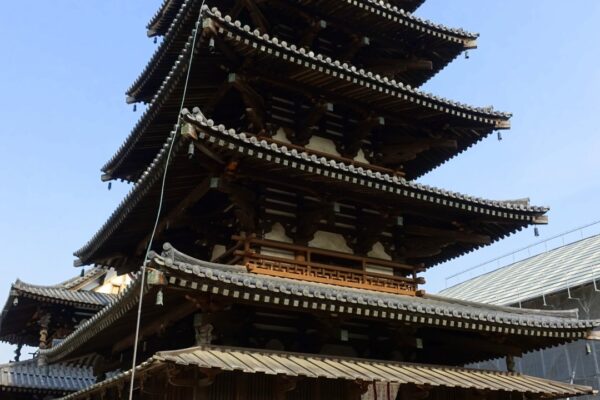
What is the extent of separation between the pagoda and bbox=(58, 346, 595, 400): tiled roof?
5 centimetres

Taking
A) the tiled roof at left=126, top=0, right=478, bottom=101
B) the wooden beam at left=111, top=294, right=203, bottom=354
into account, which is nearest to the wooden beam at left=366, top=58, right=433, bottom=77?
the tiled roof at left=126, top=0, right=478, bottom=101

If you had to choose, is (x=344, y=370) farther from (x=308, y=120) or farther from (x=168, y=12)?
(x=168, y=12)

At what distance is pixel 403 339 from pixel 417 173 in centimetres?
618

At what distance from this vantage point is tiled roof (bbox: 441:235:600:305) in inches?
1089

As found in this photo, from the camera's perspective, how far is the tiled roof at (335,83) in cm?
1288

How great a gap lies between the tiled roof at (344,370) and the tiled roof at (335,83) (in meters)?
6.37

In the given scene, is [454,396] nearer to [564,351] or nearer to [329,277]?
[329,277]

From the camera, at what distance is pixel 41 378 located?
918 inches

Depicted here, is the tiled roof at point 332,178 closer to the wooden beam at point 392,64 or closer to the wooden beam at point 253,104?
the wooden beam at point 253,104

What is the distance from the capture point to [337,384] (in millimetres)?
11500

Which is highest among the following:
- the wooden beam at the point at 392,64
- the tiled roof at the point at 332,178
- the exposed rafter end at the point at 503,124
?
the wooden beam at the point at 392,64

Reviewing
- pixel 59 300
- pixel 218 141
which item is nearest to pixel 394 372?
pixel 218 141

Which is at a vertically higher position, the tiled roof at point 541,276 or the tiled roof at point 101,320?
the tiled roof at point 541,276

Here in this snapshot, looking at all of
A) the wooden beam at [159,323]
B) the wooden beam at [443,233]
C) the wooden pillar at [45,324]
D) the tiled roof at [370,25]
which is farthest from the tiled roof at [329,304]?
the wooden pillar at [45,324]
